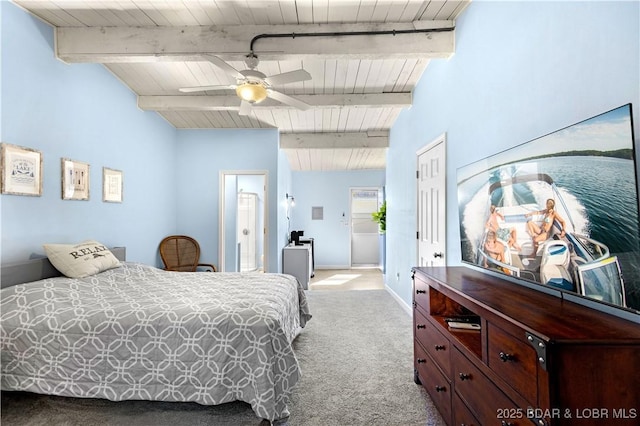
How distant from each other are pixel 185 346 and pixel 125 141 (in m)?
2.92

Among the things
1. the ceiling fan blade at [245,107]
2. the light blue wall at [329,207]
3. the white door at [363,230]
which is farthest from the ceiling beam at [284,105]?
the white door at [363,230]

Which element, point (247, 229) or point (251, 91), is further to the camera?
point (247, 229)

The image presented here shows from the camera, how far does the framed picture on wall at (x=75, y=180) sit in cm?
274

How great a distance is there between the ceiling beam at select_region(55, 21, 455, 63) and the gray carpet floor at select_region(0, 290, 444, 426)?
2.65 meters

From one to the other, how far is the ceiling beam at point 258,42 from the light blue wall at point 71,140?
31 centimetres

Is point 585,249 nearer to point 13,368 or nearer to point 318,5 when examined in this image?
point 318,5

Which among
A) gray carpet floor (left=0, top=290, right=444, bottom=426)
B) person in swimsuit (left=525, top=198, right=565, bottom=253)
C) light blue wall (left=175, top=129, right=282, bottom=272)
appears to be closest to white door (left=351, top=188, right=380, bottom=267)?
light blue wall (left=175, top=129, right=282, bottom=272)

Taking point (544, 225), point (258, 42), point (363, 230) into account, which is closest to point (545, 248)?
point (544, 225)

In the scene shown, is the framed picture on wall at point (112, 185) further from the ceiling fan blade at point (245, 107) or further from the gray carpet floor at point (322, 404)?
the gray carpet floor at point (322, 404)

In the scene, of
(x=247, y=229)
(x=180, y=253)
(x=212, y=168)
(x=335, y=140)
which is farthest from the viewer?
(x=247, y=229)

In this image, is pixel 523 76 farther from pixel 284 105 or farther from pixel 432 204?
pixel 284 105

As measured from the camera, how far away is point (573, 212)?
1.18 m

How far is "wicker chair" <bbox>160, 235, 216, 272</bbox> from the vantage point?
442 centimetres

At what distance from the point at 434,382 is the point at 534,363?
Result: 1.05 meters
